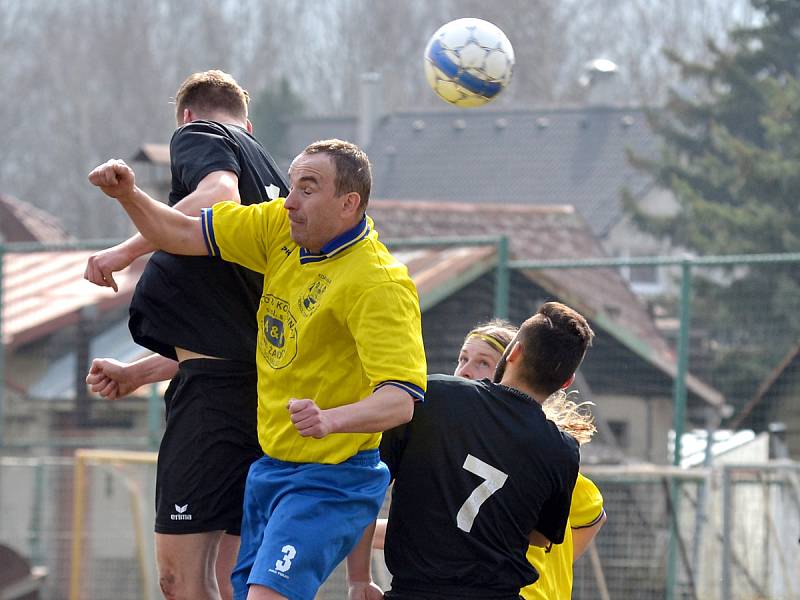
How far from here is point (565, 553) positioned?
196 inches

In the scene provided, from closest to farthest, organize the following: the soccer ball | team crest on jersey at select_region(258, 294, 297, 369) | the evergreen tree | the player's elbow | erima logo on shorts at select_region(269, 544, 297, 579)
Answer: the player's elbow → erima logo on shorts at select_region(269, 544, 297, 579) → team crest on jersey at select_region(258, 294, 297, 369) → the soccer ball → the evergreen tree

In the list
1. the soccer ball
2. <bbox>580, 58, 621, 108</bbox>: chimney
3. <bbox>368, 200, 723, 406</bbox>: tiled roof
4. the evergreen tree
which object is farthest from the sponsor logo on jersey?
<bbox>580, 58, 621, 108</bbox>: chimney

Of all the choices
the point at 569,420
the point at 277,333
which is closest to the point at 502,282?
the point at 569,420

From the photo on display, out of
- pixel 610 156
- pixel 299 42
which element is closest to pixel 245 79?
pixel 299 42

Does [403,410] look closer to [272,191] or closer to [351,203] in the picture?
[351,203]

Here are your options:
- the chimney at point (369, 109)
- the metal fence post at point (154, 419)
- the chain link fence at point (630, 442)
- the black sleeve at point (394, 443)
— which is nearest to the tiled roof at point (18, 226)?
the chimney at point (369, 109)

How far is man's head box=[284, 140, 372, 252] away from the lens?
4.33 meters

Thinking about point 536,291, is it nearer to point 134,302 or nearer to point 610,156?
point 134,302

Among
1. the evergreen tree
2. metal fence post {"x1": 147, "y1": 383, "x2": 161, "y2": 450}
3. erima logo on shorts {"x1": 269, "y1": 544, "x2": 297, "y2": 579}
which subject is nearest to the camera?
erima logo on shorts {"x1": 269, "y1": 544, "x2": 297, "y2": 579}

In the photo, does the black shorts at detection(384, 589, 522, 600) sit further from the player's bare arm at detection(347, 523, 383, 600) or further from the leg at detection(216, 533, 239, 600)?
the leg at detection(216, 533, 239, 600)

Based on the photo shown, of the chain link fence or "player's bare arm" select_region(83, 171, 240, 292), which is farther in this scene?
the chain link fence

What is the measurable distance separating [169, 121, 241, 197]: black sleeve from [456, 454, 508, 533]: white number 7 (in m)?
1.24

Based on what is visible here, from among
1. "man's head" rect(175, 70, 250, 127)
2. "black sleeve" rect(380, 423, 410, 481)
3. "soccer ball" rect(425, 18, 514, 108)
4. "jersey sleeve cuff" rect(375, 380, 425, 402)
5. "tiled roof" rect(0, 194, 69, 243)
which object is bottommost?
→ "black sleeve" rect(380, 423, 410, 481)

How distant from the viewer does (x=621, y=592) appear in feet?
33.4
